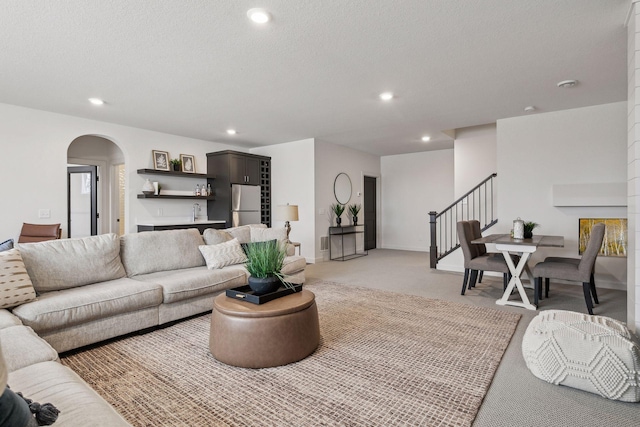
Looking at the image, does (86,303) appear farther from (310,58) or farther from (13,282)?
(310,58)

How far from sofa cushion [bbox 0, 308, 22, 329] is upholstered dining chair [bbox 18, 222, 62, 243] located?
274 cm

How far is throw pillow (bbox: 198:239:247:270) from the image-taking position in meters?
3.72

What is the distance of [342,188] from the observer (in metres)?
7.48

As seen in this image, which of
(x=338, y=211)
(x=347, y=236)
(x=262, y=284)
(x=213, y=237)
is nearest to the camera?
(x=262, y=284)

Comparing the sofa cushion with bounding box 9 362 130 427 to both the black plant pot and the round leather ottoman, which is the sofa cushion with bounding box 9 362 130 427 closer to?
the round leather ottoman

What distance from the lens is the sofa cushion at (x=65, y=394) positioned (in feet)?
3.67

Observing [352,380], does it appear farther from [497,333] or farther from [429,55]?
[429,55]

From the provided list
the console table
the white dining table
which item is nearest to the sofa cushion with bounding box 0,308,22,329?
the white dining table

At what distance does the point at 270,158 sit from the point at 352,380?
575 cm

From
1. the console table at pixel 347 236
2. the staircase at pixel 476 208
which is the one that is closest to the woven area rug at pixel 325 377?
the staircase at pixel 476 208

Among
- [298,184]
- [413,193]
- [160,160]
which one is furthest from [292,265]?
[413,193]

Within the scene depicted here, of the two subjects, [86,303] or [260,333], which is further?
Answer: [86,303]

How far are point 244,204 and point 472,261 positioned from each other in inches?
170

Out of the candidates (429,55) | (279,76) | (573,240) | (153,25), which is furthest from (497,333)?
(153,25)
